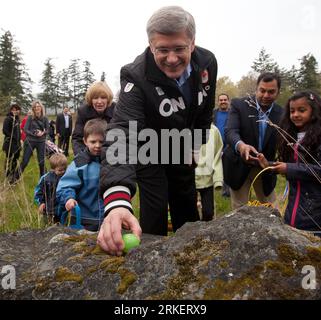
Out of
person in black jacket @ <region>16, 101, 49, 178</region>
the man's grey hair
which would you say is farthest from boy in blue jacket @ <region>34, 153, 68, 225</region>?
person in black jacket @ <region>16, 101, 49, 178</region>

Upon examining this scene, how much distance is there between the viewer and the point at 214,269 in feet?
4.92

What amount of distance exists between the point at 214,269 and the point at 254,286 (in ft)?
0.52

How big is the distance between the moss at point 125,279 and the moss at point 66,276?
0.55 feet

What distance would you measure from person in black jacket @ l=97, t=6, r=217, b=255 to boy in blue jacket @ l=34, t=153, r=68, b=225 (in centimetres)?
118

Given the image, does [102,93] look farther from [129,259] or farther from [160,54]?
[129,259]

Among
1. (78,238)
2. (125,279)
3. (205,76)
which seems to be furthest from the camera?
(205,76)

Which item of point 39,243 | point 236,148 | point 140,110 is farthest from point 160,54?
point 236,148

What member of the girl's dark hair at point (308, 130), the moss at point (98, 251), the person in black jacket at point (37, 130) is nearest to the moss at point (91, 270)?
the moss at point (98, 251)

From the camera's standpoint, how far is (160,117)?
298 centimetres

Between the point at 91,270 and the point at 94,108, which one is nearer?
the point at 91,270

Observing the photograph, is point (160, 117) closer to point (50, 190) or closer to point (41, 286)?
point (41, 286)

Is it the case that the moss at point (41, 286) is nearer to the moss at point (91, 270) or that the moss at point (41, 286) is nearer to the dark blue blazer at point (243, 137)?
the moss at point (91, 270)

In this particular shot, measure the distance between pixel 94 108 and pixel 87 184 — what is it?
1391 mm

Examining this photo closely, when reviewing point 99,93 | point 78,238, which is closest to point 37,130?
point 99,93
